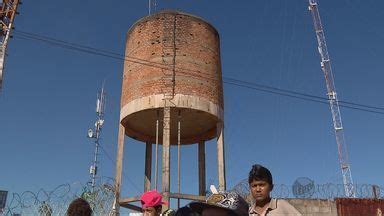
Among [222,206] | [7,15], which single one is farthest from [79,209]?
[7,15]

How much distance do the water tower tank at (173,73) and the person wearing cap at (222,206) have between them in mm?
12755

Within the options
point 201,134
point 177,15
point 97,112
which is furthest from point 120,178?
point 97,112

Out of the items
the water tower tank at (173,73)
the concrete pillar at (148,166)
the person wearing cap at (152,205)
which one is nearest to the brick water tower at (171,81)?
the water tower tank at (173,73)

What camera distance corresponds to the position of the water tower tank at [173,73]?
15.3 metres

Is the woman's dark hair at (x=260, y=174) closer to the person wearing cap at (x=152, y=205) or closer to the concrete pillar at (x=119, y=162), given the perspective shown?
the person wearing cap at (x=152, y=205)

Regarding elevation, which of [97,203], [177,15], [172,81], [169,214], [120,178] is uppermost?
[177,15]

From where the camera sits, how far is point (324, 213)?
13906 mm

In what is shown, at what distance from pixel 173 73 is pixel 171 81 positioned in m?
0.29

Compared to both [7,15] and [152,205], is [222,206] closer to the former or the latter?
[152,205]

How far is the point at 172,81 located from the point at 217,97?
72.6 inches

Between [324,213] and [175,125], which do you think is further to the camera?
[175,125]

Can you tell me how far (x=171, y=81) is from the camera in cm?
1545

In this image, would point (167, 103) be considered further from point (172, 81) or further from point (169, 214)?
point (169, 214)

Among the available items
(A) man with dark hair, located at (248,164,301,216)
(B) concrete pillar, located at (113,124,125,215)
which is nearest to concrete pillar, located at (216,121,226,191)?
(B) concrete pillar, located at (113,124,125,215)
